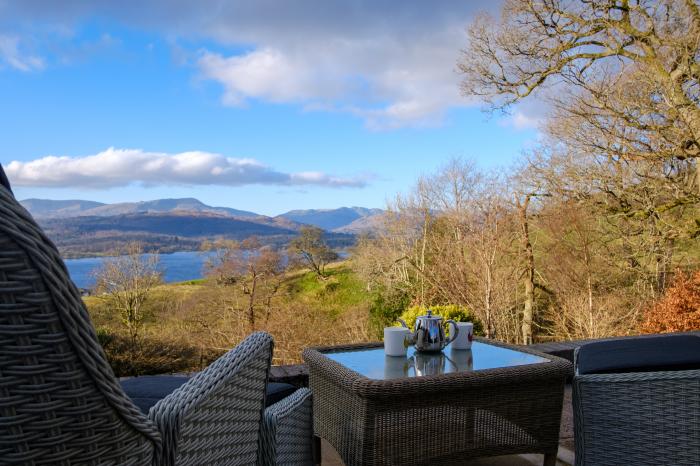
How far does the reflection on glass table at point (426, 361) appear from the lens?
2.29 m

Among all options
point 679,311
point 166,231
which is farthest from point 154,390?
point 166,231

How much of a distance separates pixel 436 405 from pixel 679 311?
19.8 feet

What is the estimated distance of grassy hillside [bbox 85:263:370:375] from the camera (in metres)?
9.06

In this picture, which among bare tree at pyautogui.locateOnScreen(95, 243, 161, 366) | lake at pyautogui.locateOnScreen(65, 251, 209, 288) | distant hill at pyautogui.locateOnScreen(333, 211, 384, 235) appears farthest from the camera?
lake at pyautogui.locateOnScreen(65, 251, 209, 288)

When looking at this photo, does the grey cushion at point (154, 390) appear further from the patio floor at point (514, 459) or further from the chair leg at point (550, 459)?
the chair leg at point (550, 459)

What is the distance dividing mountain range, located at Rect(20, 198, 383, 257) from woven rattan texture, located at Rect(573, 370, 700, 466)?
31.3 feet

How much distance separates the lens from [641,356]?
2172 millimetres

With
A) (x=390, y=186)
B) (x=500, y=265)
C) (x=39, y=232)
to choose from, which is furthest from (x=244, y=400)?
(x=390, y=186)

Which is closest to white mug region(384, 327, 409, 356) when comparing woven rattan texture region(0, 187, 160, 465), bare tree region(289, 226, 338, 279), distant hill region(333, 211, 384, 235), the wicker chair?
the wicker chair

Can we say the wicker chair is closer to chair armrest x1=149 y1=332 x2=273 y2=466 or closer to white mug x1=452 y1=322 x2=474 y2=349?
chair armrest x1=149 y1=332 x2=273 y2=466

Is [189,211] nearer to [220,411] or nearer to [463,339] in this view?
[463,339]

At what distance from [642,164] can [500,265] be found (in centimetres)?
296

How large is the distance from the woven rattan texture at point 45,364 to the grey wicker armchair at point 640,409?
5.93ft

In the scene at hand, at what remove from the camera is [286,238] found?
774 inches
